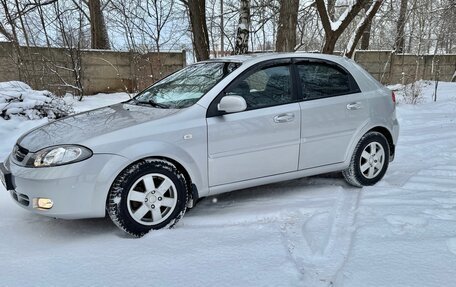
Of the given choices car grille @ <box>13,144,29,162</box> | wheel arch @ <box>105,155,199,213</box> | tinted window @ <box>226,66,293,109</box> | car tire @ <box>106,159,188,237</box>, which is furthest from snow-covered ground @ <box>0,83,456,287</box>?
tinted window @ <box>226,66,293,109</box>

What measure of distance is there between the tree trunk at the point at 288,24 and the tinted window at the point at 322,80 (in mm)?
4531

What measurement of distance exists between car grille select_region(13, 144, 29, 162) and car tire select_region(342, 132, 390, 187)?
3.31 m

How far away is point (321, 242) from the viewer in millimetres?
3055

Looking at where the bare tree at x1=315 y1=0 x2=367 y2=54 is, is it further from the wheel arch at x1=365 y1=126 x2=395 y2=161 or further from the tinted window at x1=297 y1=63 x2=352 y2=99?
the tinted window at x1=297 y1=63 x2=352 y2=99

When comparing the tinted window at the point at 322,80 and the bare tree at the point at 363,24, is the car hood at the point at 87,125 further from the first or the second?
the bare tree at the point at 363,24

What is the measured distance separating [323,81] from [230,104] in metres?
1.31

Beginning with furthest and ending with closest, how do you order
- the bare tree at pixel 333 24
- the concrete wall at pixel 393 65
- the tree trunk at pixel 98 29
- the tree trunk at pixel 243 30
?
the concrete wall at pixel 393 65 < the tree trunk at pixel 98 29 < the bare tree at pixel 333 24 < the tree trunk at pixel 243 30

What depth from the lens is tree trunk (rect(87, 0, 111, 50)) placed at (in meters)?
14.7

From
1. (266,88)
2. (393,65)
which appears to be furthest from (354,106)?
(393,65)

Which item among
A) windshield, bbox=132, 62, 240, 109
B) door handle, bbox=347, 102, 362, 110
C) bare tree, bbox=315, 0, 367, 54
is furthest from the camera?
bare tree, bbox=315, 0, 367, 54

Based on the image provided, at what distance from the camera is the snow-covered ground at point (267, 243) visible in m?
2.58

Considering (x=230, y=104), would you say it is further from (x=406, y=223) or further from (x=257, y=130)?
(x=406, y=223)

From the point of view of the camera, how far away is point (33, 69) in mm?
10555

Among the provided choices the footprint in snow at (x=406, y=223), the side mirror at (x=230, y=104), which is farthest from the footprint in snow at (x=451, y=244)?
the side mirror at (x=230, y=104)
